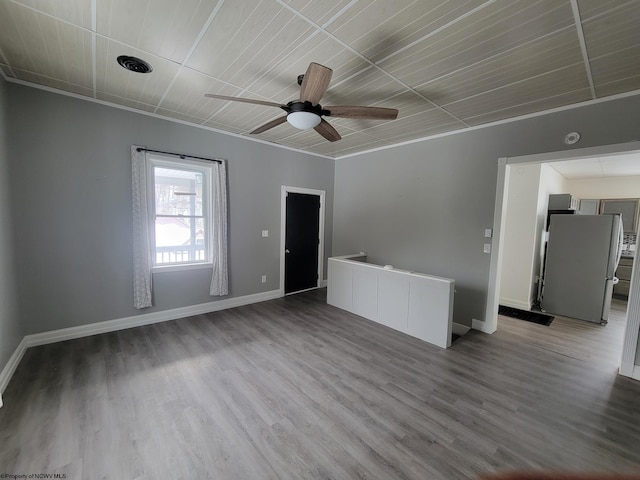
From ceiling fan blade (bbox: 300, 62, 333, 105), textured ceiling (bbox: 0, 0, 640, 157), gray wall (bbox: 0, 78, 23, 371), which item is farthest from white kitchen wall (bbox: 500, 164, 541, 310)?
gray wall (bbox: 0, 78, 23, 371)

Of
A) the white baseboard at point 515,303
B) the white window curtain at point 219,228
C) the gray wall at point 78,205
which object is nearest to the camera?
the gray wall at point 78,205

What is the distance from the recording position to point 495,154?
332cm

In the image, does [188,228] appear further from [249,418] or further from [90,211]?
[249,418]

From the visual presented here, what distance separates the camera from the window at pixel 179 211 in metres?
3.55

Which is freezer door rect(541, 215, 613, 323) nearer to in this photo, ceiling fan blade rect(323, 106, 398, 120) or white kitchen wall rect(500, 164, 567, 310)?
white kitchen wall rect(500, 164, 567, 310)

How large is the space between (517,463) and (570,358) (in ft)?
6.88

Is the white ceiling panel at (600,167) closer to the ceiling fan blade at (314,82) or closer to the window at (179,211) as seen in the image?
the ceiling fan blade at (314,82)

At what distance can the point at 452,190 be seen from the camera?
12.3ft

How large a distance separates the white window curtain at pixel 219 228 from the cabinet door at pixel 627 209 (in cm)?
836

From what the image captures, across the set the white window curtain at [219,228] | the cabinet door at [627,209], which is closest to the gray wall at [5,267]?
the white window curtain at [219,228]

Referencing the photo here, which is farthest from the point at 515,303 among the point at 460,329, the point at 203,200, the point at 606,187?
the point at 203,200

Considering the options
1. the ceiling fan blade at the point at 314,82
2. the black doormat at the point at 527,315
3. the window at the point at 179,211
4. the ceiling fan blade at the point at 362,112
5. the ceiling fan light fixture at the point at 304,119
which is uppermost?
the ceiling fan blade at the point at 314,82

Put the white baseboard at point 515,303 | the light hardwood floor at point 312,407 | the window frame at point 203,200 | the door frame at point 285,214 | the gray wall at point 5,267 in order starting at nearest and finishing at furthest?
1. the light hardwood floor at point 312,407
2. the gray wall at point 5,267
3. the window frame at point 203,200
4. the white baseboard at point 515,303
5. the door frame at point 285,214

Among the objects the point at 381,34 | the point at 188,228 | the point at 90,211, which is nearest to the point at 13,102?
the point at 90,211
